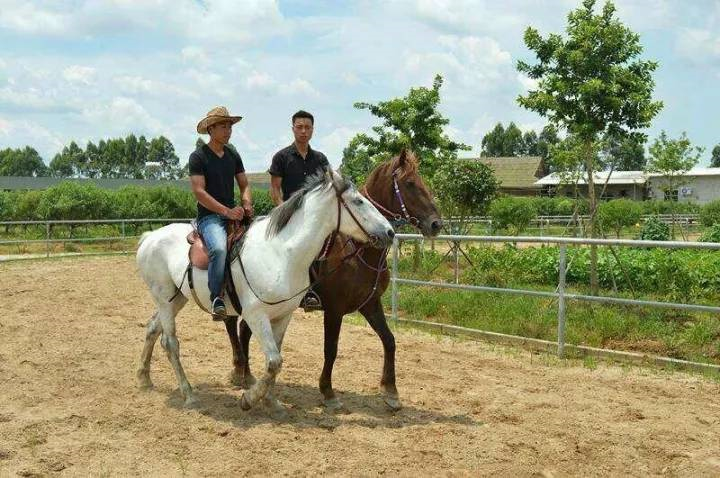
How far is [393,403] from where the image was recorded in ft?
19.2

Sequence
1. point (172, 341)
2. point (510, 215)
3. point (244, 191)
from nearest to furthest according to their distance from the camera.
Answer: point (172, 341), point (244, 191), point (510, 215)

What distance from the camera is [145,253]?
21.2 ft

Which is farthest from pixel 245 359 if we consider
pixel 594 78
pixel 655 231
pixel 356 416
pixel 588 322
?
pixel 655 231

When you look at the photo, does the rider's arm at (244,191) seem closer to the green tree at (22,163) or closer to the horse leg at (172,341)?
the horse leg at (172,341)

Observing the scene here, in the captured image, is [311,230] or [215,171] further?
[215,171]

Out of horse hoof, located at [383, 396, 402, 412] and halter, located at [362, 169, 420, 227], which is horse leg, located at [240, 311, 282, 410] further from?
halter, located at [362, 169, 420, 227]

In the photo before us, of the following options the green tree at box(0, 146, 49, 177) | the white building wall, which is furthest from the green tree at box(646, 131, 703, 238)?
the green tree at box(0, 146, 49, 177)

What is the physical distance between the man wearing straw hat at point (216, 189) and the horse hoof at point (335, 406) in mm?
1161

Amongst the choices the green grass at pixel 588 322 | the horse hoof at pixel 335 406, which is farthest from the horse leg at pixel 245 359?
the green grass at pixel 588 322

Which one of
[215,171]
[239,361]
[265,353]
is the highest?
[215,171]

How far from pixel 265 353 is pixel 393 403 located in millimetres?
1207

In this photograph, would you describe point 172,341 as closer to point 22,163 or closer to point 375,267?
point 375,267

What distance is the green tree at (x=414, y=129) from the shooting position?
664 inches

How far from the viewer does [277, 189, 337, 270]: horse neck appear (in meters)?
5.40
